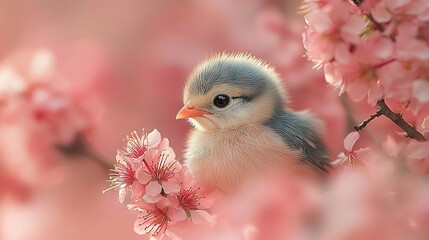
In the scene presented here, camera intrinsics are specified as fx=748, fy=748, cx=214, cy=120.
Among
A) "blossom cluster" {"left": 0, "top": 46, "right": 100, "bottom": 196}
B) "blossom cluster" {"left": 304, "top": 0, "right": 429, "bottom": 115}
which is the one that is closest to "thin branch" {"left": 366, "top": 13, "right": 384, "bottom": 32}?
"blossom cluster" {"left": 304, "top": 0, "right": 429, "bottom": 115}

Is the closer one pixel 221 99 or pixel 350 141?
pixel 350 141

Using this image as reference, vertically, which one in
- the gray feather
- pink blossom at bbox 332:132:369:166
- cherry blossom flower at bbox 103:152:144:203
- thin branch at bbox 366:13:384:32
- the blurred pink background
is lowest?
pink blossom at bbox 332:132:369:166

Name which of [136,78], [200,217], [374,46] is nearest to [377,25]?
[374,46]

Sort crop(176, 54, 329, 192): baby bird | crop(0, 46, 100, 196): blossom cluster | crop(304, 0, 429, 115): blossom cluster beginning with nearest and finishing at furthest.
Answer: crop(304, 0, 429, 115): blossom cluster, crop(176, 54, 329, 192): baby bird, crop(0, 46, 100, 196): blossom cluster

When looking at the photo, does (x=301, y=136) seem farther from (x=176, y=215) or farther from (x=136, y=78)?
(x=136, y=78)

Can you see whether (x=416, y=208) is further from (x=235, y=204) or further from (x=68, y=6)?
(x=68, y=6)

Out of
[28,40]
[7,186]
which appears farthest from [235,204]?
[28,40]

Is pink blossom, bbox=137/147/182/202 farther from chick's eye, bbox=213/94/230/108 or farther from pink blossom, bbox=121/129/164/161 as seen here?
chick's eye, bbox=213/94/230/108
